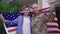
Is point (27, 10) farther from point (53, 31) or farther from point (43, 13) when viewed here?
point (53, 31)

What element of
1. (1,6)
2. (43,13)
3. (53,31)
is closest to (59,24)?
(53,31)

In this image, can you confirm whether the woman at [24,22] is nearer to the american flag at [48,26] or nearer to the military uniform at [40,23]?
the military uniform at [40,23]

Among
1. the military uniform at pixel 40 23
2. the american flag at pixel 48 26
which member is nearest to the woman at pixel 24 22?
the military uniform at pixel 40 23

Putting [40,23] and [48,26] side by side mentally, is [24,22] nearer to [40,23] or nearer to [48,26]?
[40,23]

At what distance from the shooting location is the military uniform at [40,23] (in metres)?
6.37

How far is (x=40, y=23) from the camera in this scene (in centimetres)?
636

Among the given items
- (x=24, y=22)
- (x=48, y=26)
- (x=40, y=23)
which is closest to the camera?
(x=40, y=23)

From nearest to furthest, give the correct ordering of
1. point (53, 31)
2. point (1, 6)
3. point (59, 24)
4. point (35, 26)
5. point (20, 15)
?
1. point (35, 26)
2. point (20, 15)
3. point (53, 31)
4. point (59, 24)
5. point (1, 6)

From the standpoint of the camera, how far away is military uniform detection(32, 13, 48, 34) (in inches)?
251

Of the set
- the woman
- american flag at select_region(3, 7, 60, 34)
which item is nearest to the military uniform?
the woman

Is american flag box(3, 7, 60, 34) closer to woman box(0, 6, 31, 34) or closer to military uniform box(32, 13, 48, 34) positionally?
woman box(0, 6, 31, 34)

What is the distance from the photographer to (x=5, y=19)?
711cm

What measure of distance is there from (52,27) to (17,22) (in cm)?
122

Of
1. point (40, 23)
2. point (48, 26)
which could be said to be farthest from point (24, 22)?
point (48, 26)
